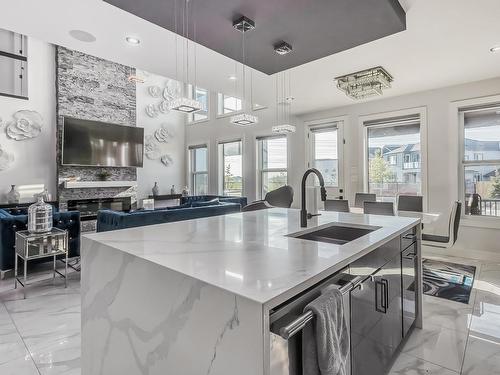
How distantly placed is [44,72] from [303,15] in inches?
240

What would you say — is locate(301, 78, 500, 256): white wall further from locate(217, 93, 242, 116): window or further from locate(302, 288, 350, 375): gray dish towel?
locate(302, 288, 350, 375): gray dish towel

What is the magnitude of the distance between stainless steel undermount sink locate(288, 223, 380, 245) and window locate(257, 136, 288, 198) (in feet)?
15.1

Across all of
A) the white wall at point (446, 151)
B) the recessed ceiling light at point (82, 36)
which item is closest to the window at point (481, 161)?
the white wall at point (446, 151)

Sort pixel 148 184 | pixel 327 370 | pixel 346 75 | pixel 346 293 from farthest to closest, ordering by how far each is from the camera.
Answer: pixel 148 184, pixel 346 75, pixel 346 293, pixel 327 370

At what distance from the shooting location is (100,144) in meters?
6.51

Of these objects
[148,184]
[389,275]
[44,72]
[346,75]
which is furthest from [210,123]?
[389,275]

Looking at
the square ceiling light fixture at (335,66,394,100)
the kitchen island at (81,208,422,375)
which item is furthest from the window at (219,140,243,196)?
the kitchen island at (81,208,422,375)

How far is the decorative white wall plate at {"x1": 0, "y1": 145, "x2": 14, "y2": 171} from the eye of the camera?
17.9ft

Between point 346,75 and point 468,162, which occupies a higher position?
point 346,75

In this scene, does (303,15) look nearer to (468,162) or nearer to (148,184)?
(468,162)

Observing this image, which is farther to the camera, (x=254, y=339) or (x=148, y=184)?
(x=148, y=184)

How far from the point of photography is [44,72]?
19.8 ft

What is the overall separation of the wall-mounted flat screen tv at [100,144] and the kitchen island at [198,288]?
5.49m

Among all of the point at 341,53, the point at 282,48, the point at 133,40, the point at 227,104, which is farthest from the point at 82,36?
the point at 227,104
